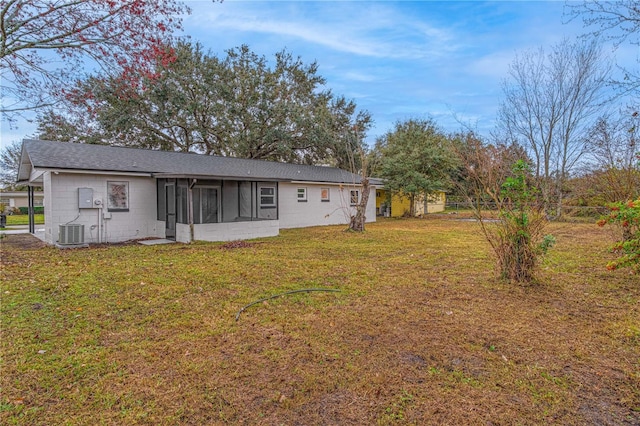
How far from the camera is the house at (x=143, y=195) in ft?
31.8

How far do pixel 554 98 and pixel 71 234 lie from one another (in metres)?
20.6

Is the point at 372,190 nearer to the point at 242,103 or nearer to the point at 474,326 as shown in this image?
the point at 242,103

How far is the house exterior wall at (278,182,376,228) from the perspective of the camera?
49.3 feet

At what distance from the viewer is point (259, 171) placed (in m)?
14.8

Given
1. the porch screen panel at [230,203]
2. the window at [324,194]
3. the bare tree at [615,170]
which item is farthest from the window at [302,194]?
the bare tree at [615,170]

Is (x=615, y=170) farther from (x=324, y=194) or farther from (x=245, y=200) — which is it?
(x=324, y=194)

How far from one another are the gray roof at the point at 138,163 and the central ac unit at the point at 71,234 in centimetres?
167

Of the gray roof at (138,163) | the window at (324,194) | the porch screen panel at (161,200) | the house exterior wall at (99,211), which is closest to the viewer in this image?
the house exterior wall at (99,211)

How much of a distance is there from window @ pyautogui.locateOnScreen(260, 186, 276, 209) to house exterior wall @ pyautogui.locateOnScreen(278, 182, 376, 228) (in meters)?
1.23

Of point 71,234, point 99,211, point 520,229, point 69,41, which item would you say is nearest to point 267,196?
point 99,211

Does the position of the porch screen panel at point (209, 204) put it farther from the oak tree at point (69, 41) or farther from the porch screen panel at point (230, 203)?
the oak tree at point (69, 41)

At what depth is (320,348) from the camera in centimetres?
318

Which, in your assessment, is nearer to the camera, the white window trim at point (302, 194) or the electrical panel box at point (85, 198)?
the electrical panel box at point (85, 198)

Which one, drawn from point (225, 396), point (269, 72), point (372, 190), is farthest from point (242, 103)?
point (225, 396)
